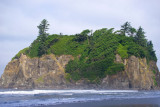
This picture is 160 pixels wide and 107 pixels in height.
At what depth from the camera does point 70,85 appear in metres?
50.4

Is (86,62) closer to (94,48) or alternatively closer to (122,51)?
(94,48)

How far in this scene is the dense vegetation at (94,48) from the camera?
49.4 metres

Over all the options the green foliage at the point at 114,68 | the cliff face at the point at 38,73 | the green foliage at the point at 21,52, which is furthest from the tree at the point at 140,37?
the green foliage at the point at 21,52

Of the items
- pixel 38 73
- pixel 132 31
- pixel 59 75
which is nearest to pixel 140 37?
pixel 132 31

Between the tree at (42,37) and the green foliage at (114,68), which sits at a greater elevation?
the tree at (42,37)

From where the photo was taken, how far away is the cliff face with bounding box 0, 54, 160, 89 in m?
46.9

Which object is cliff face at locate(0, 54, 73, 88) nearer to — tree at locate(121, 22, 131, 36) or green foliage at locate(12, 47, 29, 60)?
green foliage at locate(12, 47, 29, 60)

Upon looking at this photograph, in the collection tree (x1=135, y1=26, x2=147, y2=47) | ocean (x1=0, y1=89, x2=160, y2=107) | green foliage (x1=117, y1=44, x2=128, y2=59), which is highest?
tree (x1=135, y1=26, x2=147, y2=47)

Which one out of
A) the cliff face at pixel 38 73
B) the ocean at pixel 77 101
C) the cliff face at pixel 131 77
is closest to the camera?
the ocean at pixel 77 101

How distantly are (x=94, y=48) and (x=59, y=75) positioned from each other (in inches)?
474

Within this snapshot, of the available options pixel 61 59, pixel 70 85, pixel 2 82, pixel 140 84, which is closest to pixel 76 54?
pixel 61 59

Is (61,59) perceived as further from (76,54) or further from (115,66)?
(115,66)

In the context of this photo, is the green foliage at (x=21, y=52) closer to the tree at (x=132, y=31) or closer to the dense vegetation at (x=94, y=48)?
the dense vegetation at (x=94, y=48)

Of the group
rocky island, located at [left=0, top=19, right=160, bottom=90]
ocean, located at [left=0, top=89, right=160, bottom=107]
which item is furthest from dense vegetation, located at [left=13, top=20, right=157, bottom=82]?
ocean, located at [left=0, top=89, right=160, bottom=107]
